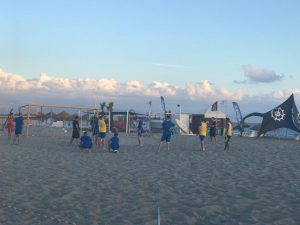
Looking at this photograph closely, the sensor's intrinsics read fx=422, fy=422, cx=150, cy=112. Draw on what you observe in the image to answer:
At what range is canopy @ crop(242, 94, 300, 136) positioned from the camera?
29656 mm

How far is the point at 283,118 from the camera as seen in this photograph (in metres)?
29.9

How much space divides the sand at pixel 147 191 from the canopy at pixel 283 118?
653 inches

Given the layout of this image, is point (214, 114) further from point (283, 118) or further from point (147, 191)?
point (147, 191)

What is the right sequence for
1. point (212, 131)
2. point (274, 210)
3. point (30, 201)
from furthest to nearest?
point (212, 131) → point (30, 201) → point (274, 210)

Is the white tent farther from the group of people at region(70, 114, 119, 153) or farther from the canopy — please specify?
the group of people at region(70, 114, 119, 153)

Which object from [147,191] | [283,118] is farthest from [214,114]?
[147,191]

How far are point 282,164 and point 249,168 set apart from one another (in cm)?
162

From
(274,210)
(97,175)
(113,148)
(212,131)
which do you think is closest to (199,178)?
(97,175)

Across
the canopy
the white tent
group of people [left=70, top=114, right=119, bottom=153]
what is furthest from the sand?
the white tent

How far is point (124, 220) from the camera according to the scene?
5.89m

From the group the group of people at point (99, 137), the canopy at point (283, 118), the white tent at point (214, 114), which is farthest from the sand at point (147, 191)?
the white tent at point (214, 114)

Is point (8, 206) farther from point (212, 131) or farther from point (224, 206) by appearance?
point (212, 131)

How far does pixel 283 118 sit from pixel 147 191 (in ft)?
78.2

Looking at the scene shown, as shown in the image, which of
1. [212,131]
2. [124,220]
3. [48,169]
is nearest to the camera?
[124,220]
